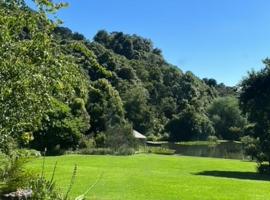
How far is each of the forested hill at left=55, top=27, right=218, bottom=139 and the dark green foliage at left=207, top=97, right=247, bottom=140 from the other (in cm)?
307

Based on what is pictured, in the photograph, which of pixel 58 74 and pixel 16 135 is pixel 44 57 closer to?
pixel 58 74

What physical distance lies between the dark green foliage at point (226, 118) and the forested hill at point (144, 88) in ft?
10.1

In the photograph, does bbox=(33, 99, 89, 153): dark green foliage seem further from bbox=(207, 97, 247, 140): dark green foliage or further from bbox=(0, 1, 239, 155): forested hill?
bbox=(207, 97, 247, 140): dark green foliage

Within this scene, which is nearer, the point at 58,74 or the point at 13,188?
the point at 58,74

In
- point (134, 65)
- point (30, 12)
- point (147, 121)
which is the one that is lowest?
point (30, 12)

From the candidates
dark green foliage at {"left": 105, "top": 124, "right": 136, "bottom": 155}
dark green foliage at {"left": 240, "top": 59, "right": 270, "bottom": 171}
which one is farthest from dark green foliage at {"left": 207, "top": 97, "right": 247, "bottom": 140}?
dark green foliage at {"left": 240, "top": 59, "right": 270, "bottom": 171}

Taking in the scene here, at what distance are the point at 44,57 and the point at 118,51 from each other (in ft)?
474

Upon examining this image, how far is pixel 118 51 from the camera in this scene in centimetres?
15162

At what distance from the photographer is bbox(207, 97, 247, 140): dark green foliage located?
108 m

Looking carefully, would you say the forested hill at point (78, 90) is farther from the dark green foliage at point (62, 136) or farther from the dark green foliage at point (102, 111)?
the dark green foliage at point (62, 136)

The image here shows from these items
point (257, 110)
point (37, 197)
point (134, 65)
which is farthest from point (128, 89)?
point (37, 197)

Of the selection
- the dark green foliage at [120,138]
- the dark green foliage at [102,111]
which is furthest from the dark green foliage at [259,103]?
the dark green foliage at [102,111]

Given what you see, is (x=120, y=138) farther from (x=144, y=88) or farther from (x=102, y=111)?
(x=144, y=88)

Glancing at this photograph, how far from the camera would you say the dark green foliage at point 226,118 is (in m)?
108
